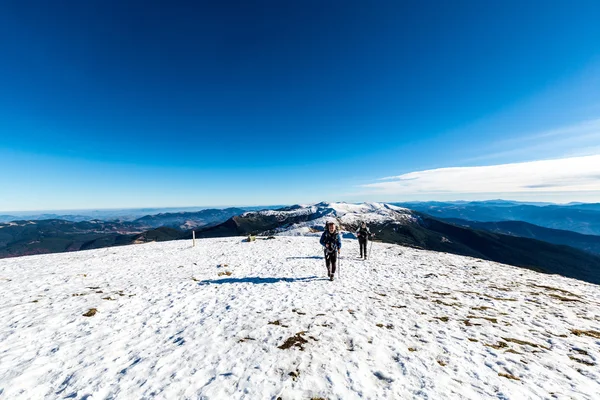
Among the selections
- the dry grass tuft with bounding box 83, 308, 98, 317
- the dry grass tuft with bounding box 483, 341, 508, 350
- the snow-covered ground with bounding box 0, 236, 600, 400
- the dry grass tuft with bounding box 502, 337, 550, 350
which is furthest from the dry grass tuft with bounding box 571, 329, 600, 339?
the dry grass tuft with bounding box 83, 308, 98, 317

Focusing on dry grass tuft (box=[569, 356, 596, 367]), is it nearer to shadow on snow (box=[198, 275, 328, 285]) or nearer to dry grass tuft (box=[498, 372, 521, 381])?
dry grass tuft (box=[498, 372, 521, 381])

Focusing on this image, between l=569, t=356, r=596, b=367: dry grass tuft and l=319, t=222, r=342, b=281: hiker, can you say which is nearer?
l=569, t=356, r=596, b=367: dry grass tuft

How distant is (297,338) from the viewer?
8180mm

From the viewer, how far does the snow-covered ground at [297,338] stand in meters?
6.07

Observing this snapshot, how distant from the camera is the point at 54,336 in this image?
8.92 meters

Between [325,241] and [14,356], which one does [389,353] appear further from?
[14,356]

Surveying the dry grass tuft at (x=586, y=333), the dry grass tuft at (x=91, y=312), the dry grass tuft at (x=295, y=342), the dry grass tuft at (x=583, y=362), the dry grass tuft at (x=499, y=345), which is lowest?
the dry grass tuft at (x=586, y=333)

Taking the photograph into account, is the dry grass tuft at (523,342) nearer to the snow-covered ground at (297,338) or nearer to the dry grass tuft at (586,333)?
the snow-covered ground at (297,338)

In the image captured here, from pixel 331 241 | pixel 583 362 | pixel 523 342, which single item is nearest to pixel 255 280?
pixel 331 241

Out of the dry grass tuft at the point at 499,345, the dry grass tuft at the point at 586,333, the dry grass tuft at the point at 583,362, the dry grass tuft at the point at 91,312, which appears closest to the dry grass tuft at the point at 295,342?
the dry grass tuft at the point at 499,345

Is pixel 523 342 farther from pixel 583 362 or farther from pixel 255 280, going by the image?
pixel 255 280

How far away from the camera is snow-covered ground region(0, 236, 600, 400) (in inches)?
239

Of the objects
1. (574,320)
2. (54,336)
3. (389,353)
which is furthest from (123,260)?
(574,320)

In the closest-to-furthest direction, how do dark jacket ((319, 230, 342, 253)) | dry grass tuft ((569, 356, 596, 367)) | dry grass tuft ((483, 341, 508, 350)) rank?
dry grass tuft ((569, 356, 596, 367))
dry grass tuft ((483, 341, 508, 350))
dark jacket ((319, 230, 342, 253))
